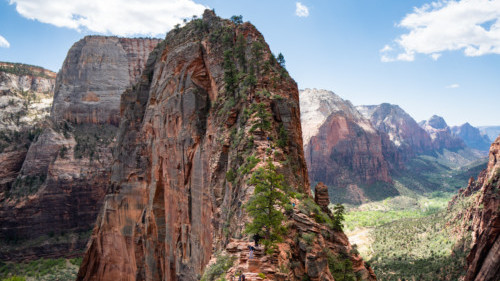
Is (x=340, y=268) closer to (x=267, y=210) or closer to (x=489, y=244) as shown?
(x=267, y=210)

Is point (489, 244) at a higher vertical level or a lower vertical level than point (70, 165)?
lower

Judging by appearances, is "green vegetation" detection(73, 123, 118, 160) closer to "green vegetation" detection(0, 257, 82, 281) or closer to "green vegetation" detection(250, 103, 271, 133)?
"green vegetation" detection(0, 257, 82, 281)

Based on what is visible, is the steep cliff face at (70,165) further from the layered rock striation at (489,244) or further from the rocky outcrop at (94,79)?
the layered rock striation at (489,244)

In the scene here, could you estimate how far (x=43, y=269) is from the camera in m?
74.6

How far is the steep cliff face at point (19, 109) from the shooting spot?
9012 cm

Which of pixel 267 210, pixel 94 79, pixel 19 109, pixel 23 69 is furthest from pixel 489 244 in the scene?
pixel 23 69

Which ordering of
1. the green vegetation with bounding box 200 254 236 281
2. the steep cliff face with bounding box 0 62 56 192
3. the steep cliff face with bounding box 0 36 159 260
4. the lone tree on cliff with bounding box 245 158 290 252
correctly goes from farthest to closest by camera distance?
1. the steep cliff face with bounding box 0 62 56 192
2. the steep cliff face with bounding box 0 36 159 260
3. the lone tree on cliff with bounding box 245 158 290 252
4. the green vegetation with bounding box 200 254 236 281

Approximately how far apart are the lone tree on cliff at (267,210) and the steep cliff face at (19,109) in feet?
299

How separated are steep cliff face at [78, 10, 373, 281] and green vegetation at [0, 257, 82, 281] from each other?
2357cm

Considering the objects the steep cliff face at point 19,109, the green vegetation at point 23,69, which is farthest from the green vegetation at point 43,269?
the green vegetation at point 23,69

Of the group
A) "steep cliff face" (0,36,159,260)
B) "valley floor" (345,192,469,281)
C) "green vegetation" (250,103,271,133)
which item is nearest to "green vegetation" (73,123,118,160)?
"steep cliff face" (0,36,159,260)

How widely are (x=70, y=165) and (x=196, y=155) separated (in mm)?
70195

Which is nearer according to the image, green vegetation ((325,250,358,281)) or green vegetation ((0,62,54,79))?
green vegetation ((325,250,358,281))

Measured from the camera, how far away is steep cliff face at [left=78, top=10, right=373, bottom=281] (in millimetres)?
25750
